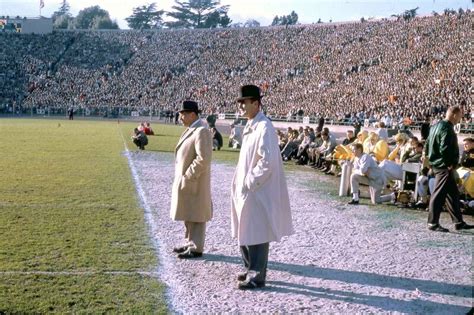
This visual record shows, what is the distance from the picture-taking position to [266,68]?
5950cm

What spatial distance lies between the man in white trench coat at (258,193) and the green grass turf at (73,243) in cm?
98

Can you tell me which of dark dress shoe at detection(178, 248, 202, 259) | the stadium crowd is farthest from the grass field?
the stadium crowd

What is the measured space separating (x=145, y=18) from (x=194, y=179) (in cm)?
12123

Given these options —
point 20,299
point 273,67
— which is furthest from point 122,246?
point 273,67

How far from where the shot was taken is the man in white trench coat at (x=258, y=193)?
571 cm

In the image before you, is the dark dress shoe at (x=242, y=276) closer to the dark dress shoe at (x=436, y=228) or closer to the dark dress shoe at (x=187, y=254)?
the dark dress shoe at (x=187, y=254)

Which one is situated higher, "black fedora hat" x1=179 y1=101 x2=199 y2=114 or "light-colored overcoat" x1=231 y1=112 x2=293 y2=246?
"black fedora hat" x1=179 y1=101 x2=199 y2=114

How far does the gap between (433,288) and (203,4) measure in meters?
114

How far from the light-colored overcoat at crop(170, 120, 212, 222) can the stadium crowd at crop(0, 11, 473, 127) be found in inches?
985

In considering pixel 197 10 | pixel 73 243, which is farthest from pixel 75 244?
pixel 197 10

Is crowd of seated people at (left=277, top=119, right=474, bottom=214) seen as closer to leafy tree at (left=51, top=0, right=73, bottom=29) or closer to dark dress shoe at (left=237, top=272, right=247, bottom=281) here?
dark dress shoe at (left=237, top=272, right=247, bottom=281)

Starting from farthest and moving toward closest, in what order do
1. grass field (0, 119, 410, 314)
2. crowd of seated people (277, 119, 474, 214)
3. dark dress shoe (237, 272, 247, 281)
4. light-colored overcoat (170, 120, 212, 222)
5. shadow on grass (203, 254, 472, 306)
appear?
crowd of seated people (277, 119, 474, 214) < light-colored overcoat (170, 120, 212, 222) < dark dress shoe (237, 272, 247, 281) < shadow on grass (203, 254, 472, 306) < grass field (0, 119, 410, 314)

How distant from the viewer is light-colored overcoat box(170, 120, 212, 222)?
6812 mm

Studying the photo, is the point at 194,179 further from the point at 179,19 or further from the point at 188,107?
the point at 179,19
